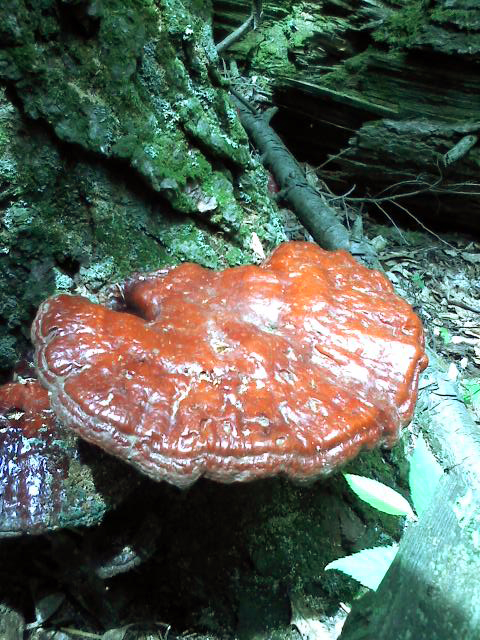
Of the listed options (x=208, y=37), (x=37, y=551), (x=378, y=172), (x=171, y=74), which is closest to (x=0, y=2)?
(x=171, y=74)

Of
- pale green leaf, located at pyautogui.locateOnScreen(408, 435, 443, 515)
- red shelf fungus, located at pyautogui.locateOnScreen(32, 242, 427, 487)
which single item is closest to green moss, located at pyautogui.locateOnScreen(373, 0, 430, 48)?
red shelf fungus, located at pyautogui.locateOnScreen(32, 242, 427, 487)

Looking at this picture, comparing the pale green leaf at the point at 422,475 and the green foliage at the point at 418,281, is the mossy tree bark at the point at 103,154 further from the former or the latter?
the green foliage at the point at 418,281

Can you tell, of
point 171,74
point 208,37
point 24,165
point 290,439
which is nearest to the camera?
point 290,439

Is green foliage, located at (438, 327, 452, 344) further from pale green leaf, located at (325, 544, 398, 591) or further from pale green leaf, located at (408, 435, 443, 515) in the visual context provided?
pale green leaf, located at (325, 544, 398, 591)

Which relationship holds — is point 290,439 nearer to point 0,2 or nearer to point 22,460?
point 22,460

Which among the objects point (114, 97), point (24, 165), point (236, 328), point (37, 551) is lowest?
point (37, 551)

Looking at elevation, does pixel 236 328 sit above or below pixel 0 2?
below

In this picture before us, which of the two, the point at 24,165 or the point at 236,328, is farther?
the point at 24,165

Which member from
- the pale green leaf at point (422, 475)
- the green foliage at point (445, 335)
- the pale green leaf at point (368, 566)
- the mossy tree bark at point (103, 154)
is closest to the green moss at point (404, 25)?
the green foliage at point (445, 335)
